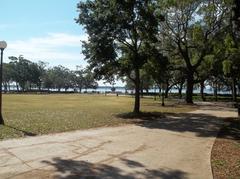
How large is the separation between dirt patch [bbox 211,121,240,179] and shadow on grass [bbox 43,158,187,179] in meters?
1.08

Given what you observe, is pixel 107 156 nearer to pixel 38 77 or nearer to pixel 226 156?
pixel 226 156

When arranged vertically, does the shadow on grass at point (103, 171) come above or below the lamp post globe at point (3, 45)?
below

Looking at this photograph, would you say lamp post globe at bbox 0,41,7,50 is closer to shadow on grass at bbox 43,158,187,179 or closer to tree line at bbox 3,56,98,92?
shadow on grass at bbox 43,158,187,179

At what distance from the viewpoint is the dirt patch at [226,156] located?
8055 mm

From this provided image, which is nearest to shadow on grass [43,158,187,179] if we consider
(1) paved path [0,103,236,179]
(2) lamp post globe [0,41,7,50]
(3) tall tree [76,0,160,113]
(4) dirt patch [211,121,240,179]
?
(1) paved path [0,103,236,179]

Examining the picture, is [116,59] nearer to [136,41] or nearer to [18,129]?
[136,41]

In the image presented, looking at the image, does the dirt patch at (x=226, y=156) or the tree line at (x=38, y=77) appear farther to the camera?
the tree line at (x=38, y=77)

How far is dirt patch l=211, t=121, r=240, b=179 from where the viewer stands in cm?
805

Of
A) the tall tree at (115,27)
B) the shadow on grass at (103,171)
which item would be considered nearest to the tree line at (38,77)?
the tall tree at (115,27)

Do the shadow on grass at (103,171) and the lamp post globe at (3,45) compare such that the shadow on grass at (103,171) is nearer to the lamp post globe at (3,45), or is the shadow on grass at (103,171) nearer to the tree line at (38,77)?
the lamp post globe at (3,45)

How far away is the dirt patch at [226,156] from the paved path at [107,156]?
0.22 m

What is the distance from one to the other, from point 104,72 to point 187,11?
18.7m

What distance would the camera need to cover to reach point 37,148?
10148mm

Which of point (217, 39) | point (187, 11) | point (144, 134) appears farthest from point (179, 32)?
point (144, 134)
